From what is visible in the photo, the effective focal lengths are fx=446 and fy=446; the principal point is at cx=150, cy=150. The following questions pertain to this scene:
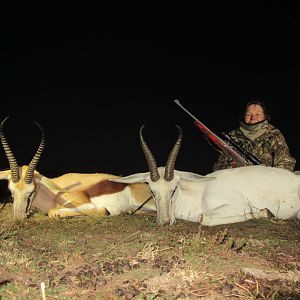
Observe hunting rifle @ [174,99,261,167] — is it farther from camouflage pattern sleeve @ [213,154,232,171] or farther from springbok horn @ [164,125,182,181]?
springbok horn @ [164,125,182,181]

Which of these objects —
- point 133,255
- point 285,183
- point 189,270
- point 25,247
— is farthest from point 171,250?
point 285,183

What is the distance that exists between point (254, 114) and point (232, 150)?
1054 mm

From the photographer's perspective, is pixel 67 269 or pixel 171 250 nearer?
pixel 67 269

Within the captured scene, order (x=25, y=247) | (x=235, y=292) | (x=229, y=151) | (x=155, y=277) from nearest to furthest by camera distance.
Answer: (x=235, y=292) < (x=155, y=277) < (x=25, y=247) < (x=229, y=151)

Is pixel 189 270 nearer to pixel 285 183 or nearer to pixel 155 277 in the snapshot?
pixel 155 277

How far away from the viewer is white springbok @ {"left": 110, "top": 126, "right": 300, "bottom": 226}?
238 inches

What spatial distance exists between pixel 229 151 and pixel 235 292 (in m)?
5.18

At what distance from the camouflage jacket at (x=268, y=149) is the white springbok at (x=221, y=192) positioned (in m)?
1.18

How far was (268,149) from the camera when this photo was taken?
319 inches

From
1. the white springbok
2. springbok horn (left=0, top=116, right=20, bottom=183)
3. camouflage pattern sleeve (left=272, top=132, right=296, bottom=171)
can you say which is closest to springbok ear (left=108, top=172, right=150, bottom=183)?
the white springbok

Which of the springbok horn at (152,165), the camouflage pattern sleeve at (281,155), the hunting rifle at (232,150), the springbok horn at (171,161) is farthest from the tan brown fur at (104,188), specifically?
the camouflage pattern sleeve at (281,155)

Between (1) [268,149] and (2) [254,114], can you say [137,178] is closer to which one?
(1) [268,149]

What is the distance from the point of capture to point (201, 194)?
6.57m

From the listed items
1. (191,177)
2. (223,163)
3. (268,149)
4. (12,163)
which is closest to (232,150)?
(223,163)
